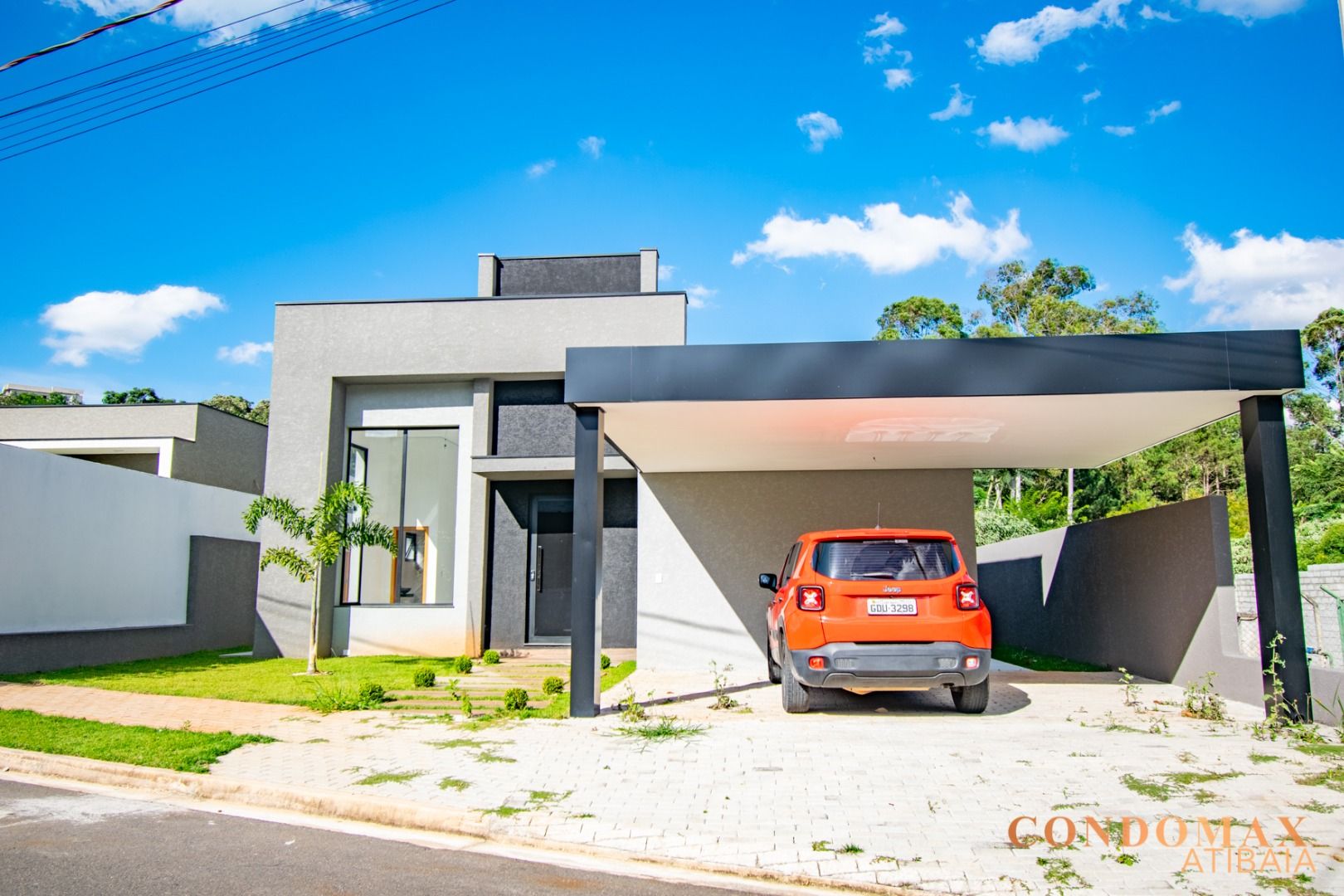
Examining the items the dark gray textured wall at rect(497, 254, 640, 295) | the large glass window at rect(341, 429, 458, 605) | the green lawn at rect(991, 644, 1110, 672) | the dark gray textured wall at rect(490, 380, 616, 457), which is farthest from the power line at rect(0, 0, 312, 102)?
the green lawn at rect(991, 644, 1110, 672)

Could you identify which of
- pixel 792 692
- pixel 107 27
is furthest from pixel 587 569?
pixel 107 27

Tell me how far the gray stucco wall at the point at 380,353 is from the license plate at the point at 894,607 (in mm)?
7712

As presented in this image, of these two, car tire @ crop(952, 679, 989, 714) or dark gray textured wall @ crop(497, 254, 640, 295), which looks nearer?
car tire @ crop(952, 679, 989, 714)

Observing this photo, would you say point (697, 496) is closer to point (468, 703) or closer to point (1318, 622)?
point (468, 703)

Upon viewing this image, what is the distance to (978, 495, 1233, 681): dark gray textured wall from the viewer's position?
9.38 metres

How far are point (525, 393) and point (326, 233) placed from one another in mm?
5265

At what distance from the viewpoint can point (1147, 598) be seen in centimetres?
1088

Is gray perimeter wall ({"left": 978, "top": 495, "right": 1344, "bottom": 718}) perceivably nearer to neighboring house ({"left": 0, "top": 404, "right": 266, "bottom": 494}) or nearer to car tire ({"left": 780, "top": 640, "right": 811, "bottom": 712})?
car tire ({"left": 780, "top": 640, "right": 811, "bottom": 712})

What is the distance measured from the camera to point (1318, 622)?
10.1 m

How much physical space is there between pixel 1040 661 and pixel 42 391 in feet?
141

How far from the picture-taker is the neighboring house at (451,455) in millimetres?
14336

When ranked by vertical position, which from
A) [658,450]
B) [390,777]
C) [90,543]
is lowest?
[390,777]

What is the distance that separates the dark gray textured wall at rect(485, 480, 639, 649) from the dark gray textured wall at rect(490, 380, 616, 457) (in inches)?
24.8

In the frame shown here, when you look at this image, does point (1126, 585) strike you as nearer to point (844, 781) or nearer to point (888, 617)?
point (888, 617)
